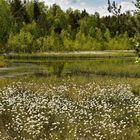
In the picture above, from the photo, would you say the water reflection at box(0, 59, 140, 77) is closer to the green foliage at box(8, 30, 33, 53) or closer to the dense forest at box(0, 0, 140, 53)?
the dense forest at box(0, 0, 140, 53)

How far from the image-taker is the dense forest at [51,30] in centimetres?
10594

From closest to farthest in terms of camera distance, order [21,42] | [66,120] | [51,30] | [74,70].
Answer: [66,120]
[74,70]
[21,42]
[51,30]

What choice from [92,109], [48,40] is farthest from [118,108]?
[48,40]

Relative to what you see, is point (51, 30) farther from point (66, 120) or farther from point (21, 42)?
point (66, 120)

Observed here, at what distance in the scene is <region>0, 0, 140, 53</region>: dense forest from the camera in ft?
348

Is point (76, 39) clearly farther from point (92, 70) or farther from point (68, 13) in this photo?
point (92, 70)

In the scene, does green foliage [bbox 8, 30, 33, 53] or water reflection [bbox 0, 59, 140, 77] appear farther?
green foliage [bbox 8, 30, 33, 53]

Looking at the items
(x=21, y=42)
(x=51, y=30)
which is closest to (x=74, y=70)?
(x=21, y=42)

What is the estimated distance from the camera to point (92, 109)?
1861cm

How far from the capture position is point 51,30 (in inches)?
4697

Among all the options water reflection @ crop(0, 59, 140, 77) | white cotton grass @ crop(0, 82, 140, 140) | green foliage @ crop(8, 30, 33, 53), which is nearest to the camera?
white cotton grass @ crop(0, 82, 140, 140)

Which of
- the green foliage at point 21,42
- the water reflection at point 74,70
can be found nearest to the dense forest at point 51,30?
the green foliage at point 21,42

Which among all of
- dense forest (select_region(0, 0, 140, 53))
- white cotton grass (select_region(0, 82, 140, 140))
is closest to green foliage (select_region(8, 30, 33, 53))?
dense forest (select_region(0, 0, 140, 53))

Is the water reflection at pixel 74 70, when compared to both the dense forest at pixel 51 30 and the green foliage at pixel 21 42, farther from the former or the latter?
the green foliage at pixel 21 42
